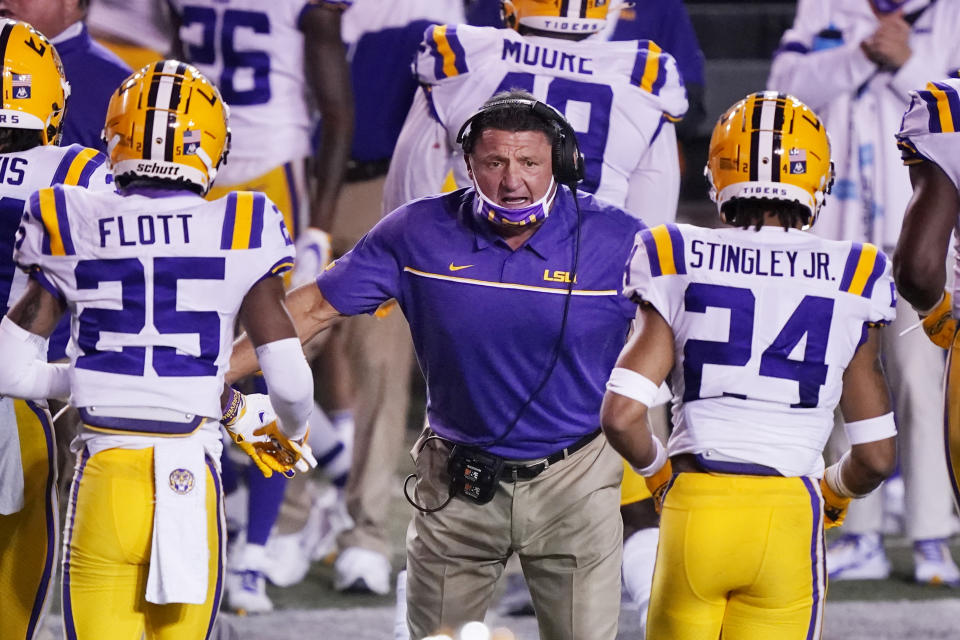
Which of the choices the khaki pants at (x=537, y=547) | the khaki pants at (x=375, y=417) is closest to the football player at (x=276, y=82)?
the khaki pants at (x=375, y=417)

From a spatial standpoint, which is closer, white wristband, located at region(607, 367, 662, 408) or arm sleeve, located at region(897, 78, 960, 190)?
white wristband, located at region(607, 367, 662, 408)

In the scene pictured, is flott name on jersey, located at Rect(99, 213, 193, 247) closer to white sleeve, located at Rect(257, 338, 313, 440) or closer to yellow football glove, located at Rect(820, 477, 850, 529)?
white sleeve, located at Rect(257, 338, 313, 440)

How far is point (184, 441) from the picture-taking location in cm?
300

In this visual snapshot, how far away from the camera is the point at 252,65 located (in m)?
5.22

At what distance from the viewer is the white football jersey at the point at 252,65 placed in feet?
17.0

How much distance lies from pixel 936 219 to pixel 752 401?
2.39 ft

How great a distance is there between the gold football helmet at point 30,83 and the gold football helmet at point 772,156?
4.92 feet

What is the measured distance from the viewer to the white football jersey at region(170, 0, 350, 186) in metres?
5.19

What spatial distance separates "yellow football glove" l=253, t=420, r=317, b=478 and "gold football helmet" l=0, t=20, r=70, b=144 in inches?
36.0

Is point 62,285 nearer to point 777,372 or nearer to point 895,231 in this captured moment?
point 777,372

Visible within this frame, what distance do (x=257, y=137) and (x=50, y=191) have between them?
2217mm

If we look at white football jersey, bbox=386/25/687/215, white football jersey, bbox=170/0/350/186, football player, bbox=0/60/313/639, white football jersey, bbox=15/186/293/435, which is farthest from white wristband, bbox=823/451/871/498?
white football jersey, bbox=170/0/350/186

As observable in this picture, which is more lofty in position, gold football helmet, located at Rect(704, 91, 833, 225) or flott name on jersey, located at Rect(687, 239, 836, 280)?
gold football helmet, located at Rect(704, 91, 833, 225)

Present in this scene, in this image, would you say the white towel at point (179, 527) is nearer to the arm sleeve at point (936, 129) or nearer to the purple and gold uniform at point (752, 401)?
the purple and gold uniform at point (752, 401)
